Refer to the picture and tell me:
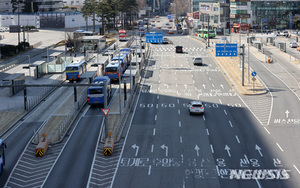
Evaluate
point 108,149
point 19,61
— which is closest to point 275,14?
point 19,61

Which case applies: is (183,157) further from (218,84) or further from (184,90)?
(218,84)

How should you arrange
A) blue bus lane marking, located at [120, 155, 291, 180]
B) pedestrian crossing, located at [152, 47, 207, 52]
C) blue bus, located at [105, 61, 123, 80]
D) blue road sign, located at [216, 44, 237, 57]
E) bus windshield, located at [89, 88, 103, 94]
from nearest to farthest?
1. blue bus lane marking, located at [120, 155, 291, 180]
2. bus windshield, located at [89, 88, 103, 94]
3. blue bus, located at [105, 61, 123, 80]
4. blue road sign, located at [216, 44, 237, 57]
5. pedestrian crossing, located at [152, 47, 207, 52]

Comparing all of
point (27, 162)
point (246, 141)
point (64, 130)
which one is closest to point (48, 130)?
point (64, 130)

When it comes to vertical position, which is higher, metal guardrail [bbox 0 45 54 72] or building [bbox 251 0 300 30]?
building [bbox 251 0 300 30]

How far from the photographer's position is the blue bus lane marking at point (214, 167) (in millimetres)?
36312

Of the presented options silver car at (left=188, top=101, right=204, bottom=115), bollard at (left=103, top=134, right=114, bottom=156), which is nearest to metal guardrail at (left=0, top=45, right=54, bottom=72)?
silver car at (left=188, top=101, right=204, bottom=115)

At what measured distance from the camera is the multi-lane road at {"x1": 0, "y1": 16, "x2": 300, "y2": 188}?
3612 centimetres

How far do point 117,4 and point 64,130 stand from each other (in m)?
133

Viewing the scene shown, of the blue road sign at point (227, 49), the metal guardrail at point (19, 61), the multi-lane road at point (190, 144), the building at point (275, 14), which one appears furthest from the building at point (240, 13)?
the multi-lane road at point (190, 144)

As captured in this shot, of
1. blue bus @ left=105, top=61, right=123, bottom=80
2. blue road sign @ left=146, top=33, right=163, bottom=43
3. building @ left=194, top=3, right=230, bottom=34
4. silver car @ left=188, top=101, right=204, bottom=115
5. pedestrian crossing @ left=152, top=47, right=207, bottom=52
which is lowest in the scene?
silver car @ left=188, top=101, right=204, bottom=115

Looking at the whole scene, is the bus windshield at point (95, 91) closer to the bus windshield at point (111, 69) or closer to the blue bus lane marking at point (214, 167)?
the bus windshield at point (111, 69)

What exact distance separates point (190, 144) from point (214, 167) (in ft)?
22.1

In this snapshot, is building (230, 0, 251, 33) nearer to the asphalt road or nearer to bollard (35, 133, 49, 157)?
the asphalt road

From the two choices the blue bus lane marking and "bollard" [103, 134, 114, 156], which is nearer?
the blue bus lane marking
